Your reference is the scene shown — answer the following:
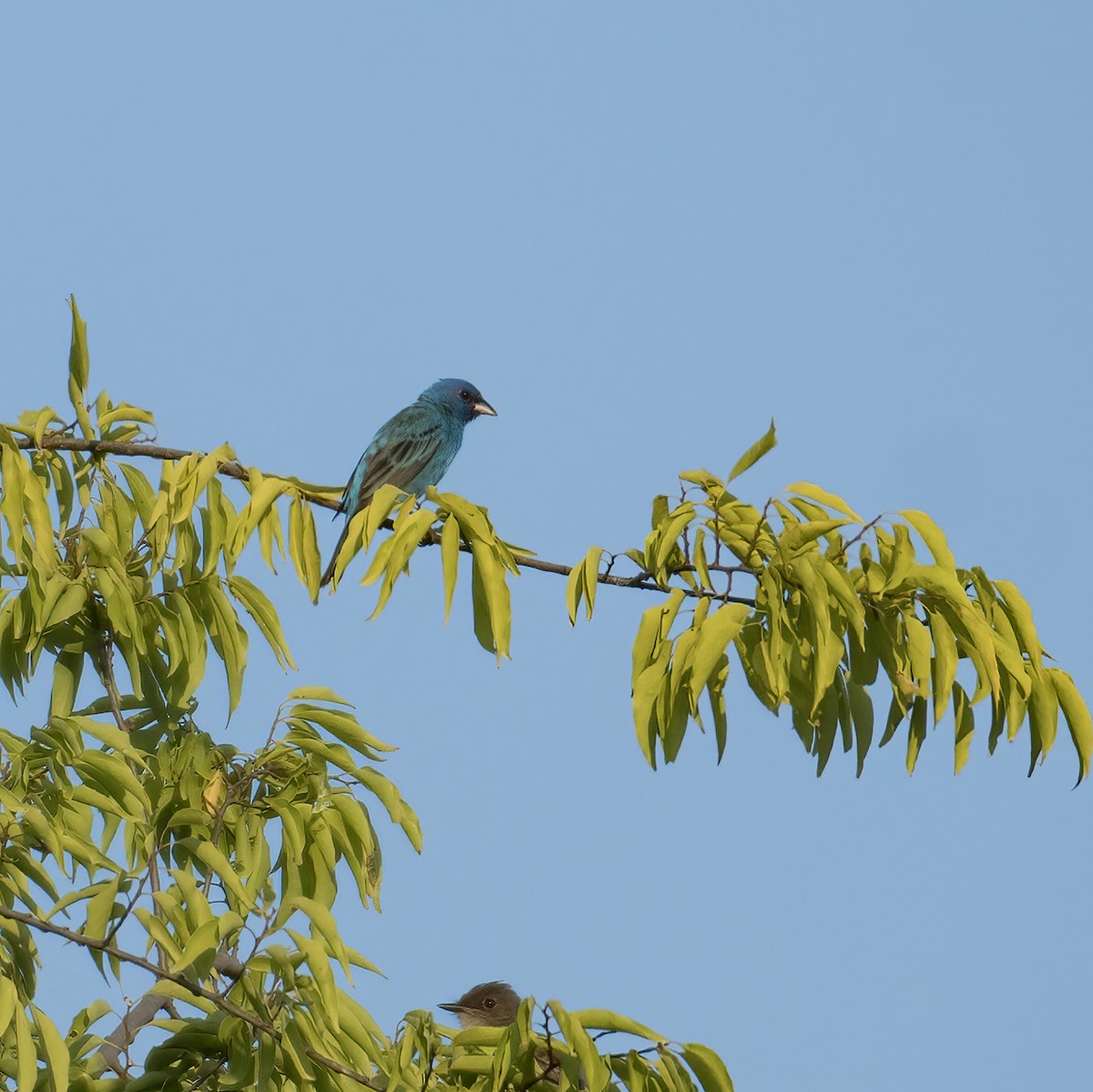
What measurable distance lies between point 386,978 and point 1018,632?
1917 mm

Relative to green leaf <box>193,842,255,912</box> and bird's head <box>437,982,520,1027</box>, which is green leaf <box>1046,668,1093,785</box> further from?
bird's head <box>437,982,520,1027</box>

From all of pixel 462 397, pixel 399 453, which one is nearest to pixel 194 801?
pixel 399 453

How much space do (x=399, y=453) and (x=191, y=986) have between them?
8.12m

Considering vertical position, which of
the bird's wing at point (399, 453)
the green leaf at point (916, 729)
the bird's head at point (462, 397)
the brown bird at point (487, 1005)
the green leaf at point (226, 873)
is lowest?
the brown bird at point (487, 1005)

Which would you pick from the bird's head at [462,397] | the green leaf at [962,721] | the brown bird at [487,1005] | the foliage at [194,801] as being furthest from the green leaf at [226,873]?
the bird's head at [462,397]

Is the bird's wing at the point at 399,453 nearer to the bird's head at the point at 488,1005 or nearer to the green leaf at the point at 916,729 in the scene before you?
the bird's head at the point at 488,1005

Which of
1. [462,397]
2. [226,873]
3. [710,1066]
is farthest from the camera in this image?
[462,397]

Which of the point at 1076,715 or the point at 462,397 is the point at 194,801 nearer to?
the point at 1076,715

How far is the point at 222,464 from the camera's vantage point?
16.0 ft

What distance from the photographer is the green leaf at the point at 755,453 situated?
387 centimetres

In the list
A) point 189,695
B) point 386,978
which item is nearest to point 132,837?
point 189,695

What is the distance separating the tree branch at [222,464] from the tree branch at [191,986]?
1347mm

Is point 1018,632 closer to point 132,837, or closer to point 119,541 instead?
point 132,837

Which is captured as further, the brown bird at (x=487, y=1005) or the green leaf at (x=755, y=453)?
the brown bird at (x=487, y=1005)
